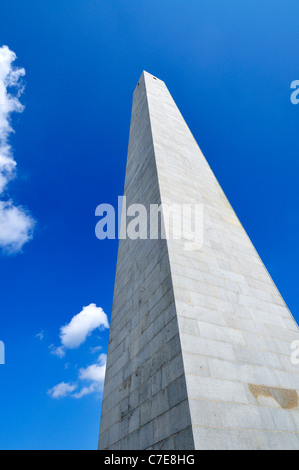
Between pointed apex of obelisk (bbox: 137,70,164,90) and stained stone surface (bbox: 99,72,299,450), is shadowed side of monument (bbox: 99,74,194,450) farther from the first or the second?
pointed apex of obelisk (bbox: 137,70,164,90)

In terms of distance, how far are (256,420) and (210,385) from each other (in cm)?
89

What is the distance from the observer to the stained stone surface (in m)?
4.04

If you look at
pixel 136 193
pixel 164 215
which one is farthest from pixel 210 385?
pixel 136 193

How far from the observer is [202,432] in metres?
3.63

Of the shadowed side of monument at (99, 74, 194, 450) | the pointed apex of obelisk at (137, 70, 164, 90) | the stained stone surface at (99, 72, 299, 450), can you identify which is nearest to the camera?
the stained stone surface at (99, 72, 299, 450)

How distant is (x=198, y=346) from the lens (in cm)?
465

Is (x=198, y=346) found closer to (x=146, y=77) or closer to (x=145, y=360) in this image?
(x=145, y=360)

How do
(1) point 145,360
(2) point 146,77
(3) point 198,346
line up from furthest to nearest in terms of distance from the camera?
(2) point 146,77 < (1) point 145,360 < (3) point 198,346

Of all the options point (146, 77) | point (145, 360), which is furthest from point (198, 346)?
point (146, 77)

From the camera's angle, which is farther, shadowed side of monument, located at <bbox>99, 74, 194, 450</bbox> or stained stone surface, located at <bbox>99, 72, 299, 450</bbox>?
shadowed side of monument, located at <bbox>99, 74, 194, 450</bbox>

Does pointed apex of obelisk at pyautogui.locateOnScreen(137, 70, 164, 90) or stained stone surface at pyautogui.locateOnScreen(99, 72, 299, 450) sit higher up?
pointed apex of obelisk at pyautogui.locateOnScreen(137, 70, 164, 90)

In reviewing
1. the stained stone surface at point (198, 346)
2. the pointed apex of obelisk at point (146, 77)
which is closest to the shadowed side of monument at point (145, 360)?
the stained stone surface at point (198, 346)

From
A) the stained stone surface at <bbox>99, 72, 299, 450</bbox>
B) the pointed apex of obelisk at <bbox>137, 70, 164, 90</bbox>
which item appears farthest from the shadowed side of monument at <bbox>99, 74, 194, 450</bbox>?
the pointed apex of obelisk at <bbox>137, 70, 164, 90</bbox>
